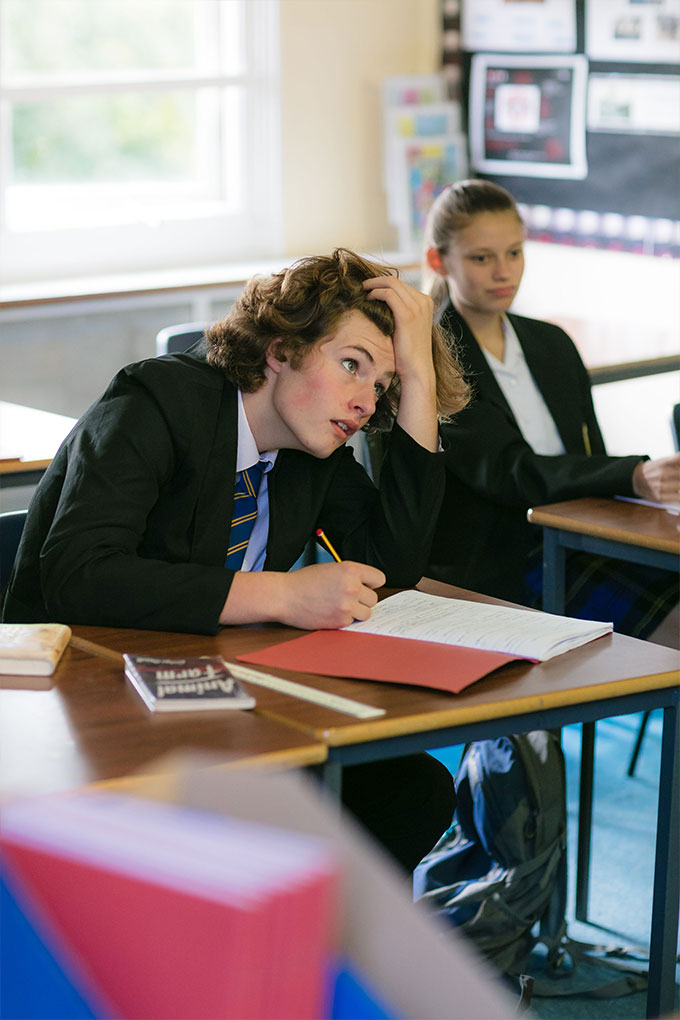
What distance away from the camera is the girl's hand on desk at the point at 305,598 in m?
1.48

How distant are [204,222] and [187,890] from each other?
13.8ft

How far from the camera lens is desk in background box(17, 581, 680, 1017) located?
114cm

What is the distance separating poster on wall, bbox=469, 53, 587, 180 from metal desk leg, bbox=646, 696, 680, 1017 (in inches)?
122

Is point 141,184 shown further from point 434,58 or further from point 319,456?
point 319,456

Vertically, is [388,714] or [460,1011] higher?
[460,1011]

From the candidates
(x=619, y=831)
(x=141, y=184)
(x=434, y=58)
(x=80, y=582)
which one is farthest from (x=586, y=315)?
(x=80, y=582)

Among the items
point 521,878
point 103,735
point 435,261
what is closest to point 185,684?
point 103,735

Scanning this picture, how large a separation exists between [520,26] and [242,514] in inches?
126

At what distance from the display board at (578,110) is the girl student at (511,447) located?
1.47 metres

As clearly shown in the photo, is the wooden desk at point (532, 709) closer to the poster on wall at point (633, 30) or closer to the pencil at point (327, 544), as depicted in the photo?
the pencil at point (327, 544)

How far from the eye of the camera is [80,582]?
1.48m

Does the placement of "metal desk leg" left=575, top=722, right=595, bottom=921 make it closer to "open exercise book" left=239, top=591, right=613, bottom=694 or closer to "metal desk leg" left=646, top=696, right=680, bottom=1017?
"metal desk leg" left=646, top=696, right=680, bottom=1017

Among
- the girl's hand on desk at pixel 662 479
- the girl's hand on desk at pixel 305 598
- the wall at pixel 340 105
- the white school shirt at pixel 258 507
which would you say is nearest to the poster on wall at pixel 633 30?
the wall at pixel 340 105

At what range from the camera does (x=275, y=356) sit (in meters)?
1.69
